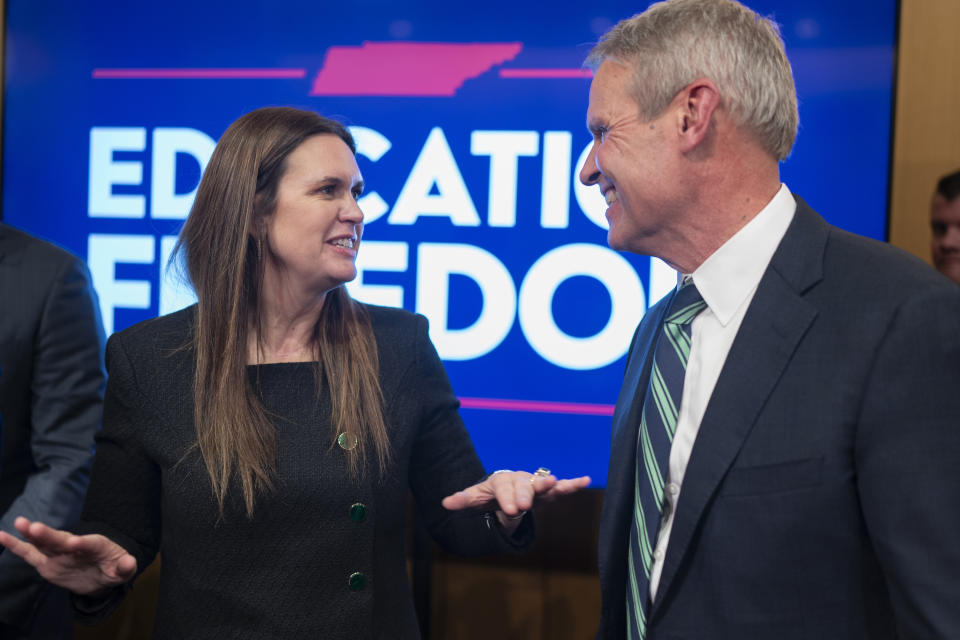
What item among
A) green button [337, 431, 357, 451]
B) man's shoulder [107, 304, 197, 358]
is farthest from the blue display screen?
green button [337, 431, 357, 451]

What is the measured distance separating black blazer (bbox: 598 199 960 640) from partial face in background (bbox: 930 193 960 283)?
4.66ft

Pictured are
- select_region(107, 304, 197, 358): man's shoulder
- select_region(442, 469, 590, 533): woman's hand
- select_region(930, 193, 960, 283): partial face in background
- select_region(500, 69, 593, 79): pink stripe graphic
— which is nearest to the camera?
select_region(442, 469, 590, 533): woman's hand

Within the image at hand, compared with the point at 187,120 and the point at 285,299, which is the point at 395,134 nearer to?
the point at 187,120

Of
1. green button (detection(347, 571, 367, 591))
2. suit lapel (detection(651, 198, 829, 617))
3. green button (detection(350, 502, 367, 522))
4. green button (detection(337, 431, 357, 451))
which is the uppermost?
suit lapel (detection(651, 198, 829, 617))

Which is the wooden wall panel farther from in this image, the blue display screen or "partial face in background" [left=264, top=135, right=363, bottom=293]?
"partial face in background" [left=264, top=135, right=363, bottom=293]

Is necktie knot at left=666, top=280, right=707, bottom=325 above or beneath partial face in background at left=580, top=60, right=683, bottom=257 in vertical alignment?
beneath

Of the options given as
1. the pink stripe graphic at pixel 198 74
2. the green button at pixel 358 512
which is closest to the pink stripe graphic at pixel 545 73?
the pink stripe graphic at pixel 198 74

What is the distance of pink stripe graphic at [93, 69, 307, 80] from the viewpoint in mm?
2730

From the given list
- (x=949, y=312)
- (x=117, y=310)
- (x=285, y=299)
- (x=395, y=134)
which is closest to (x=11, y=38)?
(x=117, y=310)

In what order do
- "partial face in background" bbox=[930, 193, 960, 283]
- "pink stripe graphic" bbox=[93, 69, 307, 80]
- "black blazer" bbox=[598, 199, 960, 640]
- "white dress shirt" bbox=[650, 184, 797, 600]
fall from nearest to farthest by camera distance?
1. "black blazer" bbox=[598, 199, 960, 640]
2. "white dress shirt" bbox=[650, 184, 797, 600]
3. "partial face in background" bbox=[930, 193, 960, 283]
4. "pink stripe graphic" bbox=[93, 69, 307, 80]

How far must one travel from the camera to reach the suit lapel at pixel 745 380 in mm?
1106

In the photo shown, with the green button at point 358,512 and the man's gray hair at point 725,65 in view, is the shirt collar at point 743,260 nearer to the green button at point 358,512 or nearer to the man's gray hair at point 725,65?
the man's gray hair at point 725,65

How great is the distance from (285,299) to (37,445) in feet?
2.68

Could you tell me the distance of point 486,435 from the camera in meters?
2.61
